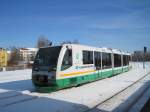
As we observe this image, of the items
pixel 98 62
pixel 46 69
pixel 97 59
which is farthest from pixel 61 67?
pixel 98 62

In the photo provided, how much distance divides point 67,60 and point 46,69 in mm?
1407

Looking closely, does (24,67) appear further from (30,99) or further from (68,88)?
(30,99)

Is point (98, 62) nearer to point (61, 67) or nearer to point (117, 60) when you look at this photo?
point (61, 67)

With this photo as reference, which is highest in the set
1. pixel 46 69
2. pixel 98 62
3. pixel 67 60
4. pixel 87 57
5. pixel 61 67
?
pixel 87 57

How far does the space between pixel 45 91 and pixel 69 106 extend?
400 cm

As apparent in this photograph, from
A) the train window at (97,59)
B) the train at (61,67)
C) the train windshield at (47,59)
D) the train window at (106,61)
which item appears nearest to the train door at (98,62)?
the train window at (97,59)

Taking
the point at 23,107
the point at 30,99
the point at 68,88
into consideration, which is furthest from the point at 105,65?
the point at 23,107

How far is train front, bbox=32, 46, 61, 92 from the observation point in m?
12.6

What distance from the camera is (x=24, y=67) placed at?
46750mm

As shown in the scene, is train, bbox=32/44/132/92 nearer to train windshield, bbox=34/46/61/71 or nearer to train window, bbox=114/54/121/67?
train windshield, bbox=34/46/61/71

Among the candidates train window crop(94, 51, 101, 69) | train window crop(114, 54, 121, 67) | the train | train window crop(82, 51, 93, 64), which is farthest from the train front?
train window crop(114, 54, 121, 67)

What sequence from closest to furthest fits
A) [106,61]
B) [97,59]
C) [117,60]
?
[97,59]
[106,61]
[117,60]

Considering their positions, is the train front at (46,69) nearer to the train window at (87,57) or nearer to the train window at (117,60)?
the train window at (87,57)

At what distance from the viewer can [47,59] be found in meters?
13.3
